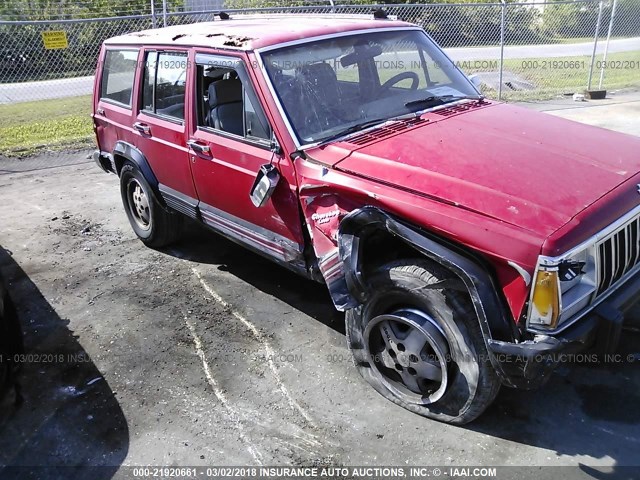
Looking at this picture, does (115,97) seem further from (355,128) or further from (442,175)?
(442,175)

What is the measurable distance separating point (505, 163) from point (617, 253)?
28.7 inches

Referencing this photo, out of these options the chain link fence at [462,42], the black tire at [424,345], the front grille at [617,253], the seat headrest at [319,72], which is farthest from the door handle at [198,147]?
the chain link fence at [462,42]

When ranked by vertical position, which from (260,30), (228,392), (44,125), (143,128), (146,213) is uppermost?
(260,30)

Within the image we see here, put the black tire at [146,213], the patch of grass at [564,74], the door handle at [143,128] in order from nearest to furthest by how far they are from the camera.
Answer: the door handle at [143,128]
the black tire at [146,213]
the patch of grass at [564,74]

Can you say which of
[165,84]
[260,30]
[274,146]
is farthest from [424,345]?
[165,84]

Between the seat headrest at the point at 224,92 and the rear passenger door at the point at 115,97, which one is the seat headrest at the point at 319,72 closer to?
the seat headrest at the point at 224,92

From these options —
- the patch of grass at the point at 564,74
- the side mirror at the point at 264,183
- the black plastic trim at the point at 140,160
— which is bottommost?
the patch of grass at the point at 564,74

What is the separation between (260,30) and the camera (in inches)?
158

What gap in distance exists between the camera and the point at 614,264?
9.16 feet

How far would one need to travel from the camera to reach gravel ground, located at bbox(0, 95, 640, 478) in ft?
9.79

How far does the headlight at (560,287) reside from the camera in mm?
2432

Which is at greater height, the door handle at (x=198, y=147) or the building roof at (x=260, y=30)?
the building roof at (x=260, y=30)

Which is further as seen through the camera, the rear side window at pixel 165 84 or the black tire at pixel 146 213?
the black tire at pixel 146 213

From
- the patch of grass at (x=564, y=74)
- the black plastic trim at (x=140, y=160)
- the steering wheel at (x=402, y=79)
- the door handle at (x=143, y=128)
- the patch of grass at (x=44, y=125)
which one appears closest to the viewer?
the steering wheel at (x=402, y=79)
